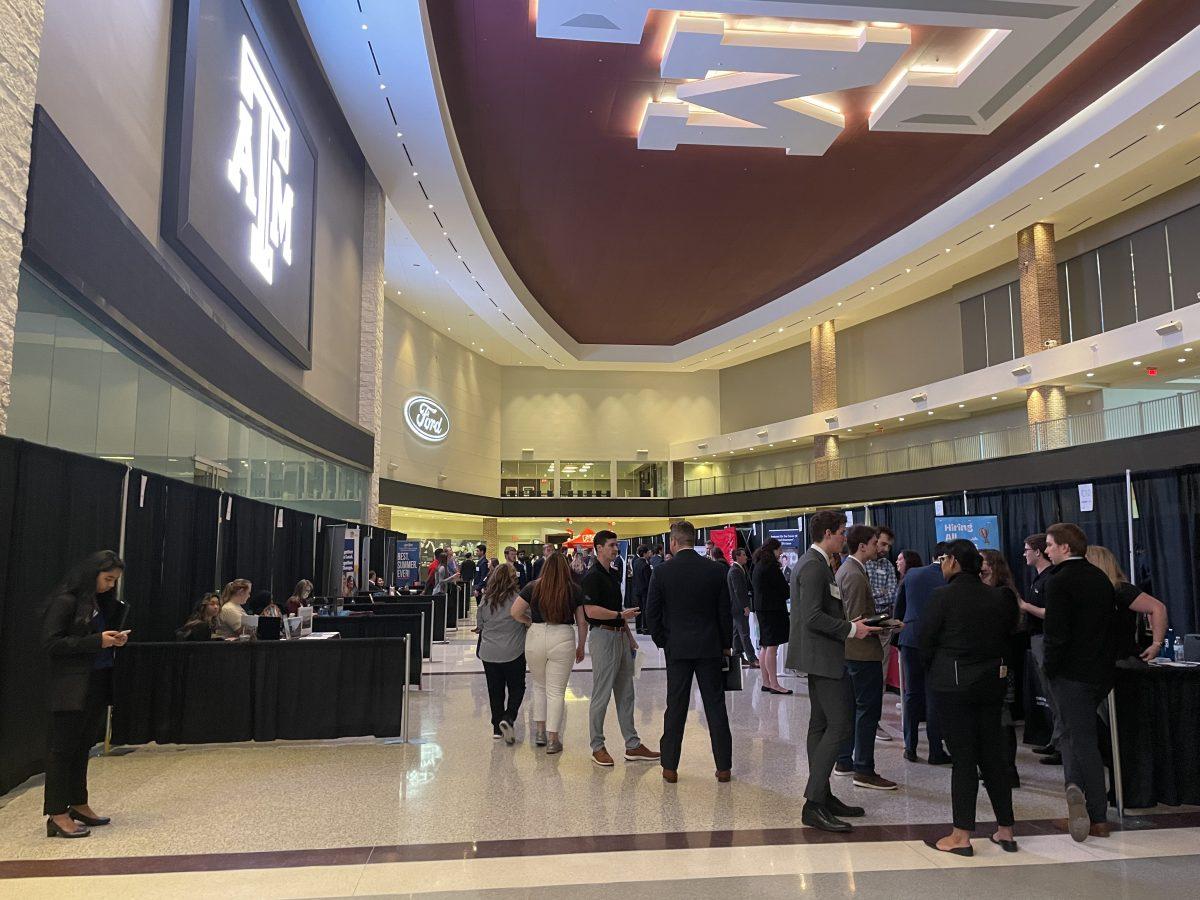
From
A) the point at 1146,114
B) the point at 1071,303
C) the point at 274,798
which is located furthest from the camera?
the point at 1071,303

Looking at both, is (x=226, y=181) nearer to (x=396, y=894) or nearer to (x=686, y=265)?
(x=396, y=894)

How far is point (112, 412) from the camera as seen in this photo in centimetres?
721

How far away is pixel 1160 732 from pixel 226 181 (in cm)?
987

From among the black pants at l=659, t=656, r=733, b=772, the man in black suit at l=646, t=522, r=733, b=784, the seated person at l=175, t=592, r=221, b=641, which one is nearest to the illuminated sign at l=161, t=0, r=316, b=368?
the seated person at l=175, t=592, r=221, b=641

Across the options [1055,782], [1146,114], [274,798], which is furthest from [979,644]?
[1146,114]

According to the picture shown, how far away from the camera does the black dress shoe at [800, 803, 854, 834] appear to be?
4.41 meters

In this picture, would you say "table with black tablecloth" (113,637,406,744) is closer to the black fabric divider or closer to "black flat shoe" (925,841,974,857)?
the black fabric divider

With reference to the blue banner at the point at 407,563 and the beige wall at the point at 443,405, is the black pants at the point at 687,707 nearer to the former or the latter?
the blue banner at the point at 407,563

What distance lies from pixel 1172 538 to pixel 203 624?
987cm

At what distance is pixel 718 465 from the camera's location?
40500 millimetres

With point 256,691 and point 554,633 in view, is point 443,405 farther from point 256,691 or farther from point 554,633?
point 554,633

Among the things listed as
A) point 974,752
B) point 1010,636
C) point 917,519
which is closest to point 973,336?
point 917,519

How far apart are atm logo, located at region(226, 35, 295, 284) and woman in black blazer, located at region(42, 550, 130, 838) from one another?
6652 mm

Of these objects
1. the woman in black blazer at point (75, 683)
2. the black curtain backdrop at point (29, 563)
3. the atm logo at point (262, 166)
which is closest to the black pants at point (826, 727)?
the woman in black blazer at point (75, 683)
